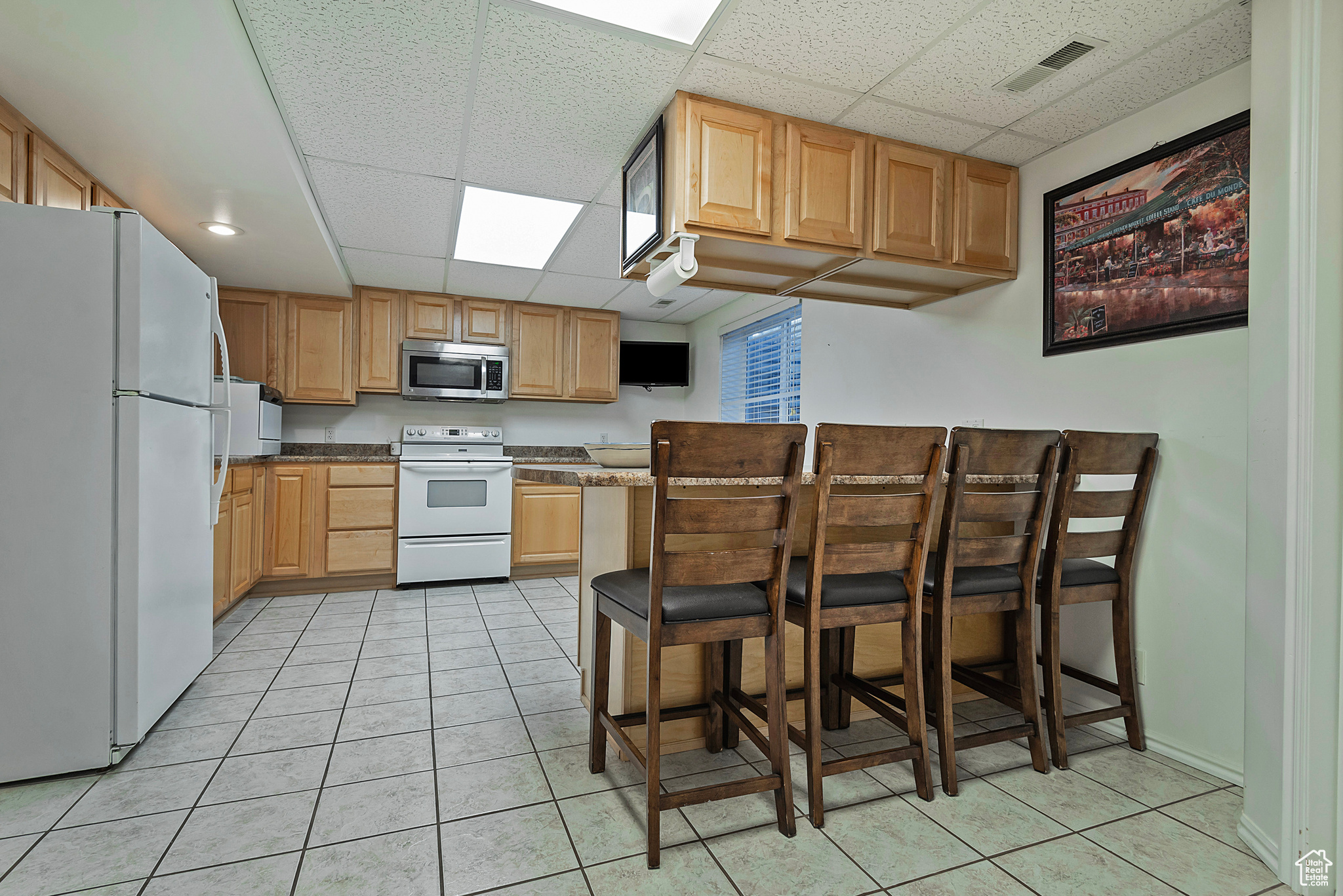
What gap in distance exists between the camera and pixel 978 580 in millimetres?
1927

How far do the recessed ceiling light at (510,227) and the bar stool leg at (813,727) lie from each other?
246 cm

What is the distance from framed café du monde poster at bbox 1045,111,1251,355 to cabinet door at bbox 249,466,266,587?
4.42 m

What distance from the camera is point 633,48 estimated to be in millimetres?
1963

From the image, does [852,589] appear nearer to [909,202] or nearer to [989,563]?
[989,563]

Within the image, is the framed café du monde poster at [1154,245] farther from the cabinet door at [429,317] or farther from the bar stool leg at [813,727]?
the cabinet door at [429,317]

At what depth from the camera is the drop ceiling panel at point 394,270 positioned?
13.4 ft

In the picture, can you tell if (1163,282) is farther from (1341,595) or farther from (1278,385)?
(1341,595)

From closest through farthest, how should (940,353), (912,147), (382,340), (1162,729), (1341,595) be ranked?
(1341,595) → (1162,729) → (912,147) → (940,353) → (382,340)

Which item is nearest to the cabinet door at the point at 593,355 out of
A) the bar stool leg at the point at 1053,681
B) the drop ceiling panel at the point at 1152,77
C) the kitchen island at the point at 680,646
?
the kitchen island at the point at 680,646

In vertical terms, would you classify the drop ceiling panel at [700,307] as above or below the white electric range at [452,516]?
above

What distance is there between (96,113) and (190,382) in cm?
94

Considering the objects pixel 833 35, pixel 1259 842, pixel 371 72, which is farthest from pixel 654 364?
pixel 1259 842

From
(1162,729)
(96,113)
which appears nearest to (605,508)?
(1162,729)

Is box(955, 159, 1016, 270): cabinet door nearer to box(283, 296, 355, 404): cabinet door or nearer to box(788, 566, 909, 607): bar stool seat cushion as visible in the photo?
→ box(788, 566, 909, 607): bar stool seat cushion
